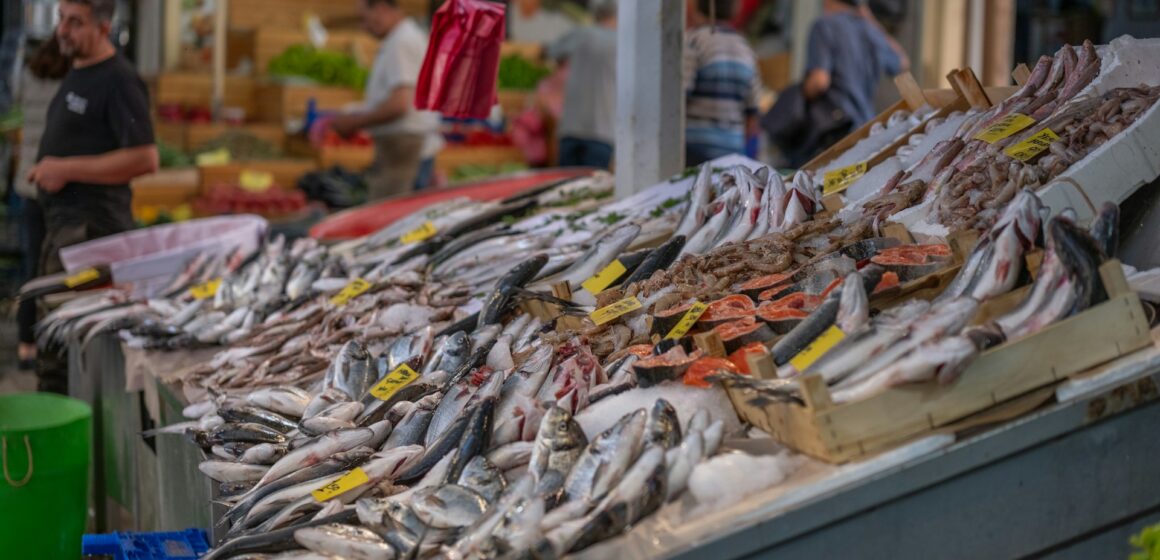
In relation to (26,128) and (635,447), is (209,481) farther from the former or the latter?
(26,128)

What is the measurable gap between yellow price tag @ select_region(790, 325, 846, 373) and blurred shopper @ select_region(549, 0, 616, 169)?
643 centimetres

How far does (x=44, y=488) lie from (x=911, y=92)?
3.43 m

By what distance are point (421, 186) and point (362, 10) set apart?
1.43 m

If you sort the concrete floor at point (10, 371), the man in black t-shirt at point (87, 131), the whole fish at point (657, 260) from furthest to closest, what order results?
the concrete floor at point (10, 371) → the man in black t-shirt at point (87, 131) → the whole fish at point (657, 260)

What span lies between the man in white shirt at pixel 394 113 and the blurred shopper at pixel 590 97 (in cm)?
104

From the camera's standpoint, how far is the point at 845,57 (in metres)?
8.39

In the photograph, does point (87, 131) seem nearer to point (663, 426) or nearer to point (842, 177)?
point (842, 177)

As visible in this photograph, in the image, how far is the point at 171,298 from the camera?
19.2 ft

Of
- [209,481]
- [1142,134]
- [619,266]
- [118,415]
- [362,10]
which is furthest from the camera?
[362,10]

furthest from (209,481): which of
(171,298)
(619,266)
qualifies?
(171,298)

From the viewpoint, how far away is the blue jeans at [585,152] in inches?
370

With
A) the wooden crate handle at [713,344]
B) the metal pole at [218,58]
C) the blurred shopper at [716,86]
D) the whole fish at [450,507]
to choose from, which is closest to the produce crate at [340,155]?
the metal pole at [218,58]

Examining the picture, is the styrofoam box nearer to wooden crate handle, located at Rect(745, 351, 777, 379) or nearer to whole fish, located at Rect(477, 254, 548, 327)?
wooden crate handle, located at Rect(745, 351, 777, 379)

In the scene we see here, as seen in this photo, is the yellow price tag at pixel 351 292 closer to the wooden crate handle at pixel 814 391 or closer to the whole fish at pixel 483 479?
the whole fish at pixel 483 479
